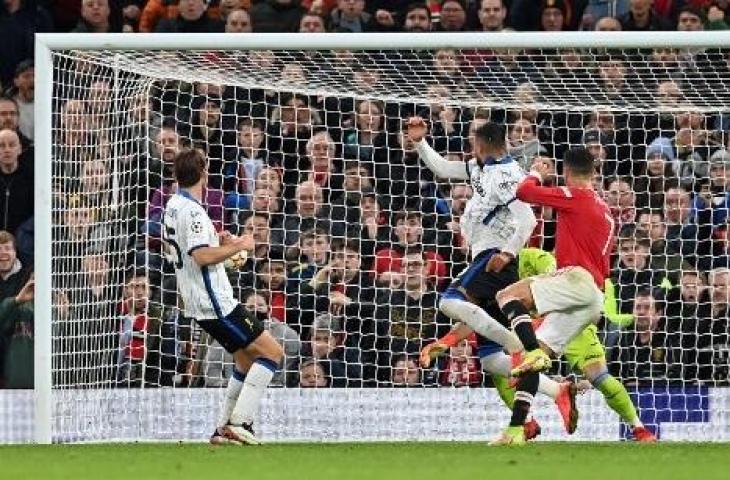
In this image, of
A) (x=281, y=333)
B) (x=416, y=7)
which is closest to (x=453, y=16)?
(x=416, y=7)

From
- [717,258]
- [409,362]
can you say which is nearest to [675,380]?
[717,258]

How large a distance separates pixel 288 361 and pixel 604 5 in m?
5.04

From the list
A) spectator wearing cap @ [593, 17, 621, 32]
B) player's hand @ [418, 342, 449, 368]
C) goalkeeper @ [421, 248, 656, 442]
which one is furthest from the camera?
spectator wearing cap @ [593, 17, 621, 32]

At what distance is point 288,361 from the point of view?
1720 centimetres

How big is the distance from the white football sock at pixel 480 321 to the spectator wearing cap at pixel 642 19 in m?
5.09

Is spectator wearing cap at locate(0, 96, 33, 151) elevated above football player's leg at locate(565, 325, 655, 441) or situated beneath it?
elevated above

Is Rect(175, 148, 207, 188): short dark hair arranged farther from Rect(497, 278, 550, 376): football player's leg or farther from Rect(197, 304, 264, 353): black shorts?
Rect(497, 278, 550, 376): football player's leg

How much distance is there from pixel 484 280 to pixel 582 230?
1.01m

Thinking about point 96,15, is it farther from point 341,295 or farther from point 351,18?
point 341,295

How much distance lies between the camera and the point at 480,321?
49.2 feet

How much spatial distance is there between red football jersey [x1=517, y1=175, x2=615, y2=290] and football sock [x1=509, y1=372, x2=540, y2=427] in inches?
34.8

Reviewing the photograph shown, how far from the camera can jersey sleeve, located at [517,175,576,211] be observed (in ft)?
46.1

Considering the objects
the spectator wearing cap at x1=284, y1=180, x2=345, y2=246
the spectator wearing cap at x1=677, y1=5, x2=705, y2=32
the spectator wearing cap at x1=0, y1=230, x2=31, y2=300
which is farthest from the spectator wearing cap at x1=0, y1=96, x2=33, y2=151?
the spectator wearing cap at x1=677, y1=5, x2=705, y2=32

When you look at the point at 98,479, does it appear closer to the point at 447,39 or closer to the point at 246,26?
the point at 447,39
